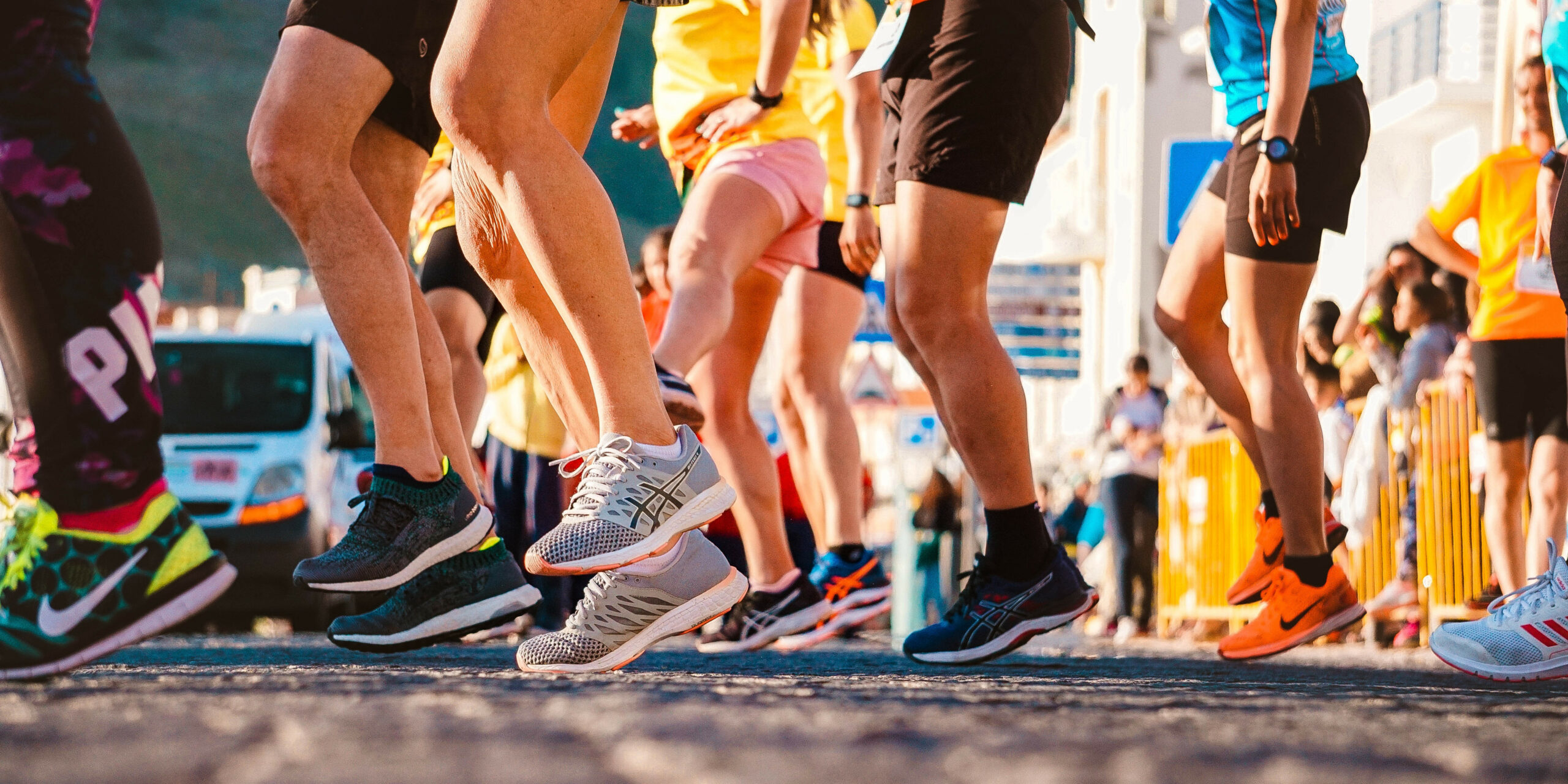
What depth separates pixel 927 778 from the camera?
1.30 metres

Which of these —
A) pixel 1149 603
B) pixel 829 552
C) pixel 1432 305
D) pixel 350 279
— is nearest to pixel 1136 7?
pixel 1149 603

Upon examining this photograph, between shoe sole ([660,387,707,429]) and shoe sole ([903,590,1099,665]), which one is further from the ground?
shoe sole ([660,387,707,429])

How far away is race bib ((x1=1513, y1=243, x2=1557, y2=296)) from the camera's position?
5559 millimetres

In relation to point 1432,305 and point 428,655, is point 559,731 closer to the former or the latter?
point 428,655

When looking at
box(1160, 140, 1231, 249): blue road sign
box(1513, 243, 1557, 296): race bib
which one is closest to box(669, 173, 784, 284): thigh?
box(1513, 243, 1557, 296): race bib

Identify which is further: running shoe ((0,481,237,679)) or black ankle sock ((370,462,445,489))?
black ankle sock ((370,462,445,489))

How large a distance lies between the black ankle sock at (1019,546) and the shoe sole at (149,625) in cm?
170

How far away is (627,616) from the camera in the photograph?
282cm

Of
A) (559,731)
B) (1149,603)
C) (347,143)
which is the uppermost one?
(347,143)

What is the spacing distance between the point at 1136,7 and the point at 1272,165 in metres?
28.7

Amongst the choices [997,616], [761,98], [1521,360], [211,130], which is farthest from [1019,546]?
[211,130]

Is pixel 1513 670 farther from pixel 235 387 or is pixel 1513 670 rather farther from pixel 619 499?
pixel 235 387

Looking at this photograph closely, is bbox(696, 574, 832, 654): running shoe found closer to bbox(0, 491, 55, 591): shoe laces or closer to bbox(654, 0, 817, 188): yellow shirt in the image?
bbox(654, 0, 817, 188): yellow shirt

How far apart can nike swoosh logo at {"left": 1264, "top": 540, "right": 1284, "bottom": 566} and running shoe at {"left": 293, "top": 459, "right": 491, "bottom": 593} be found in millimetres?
2039
